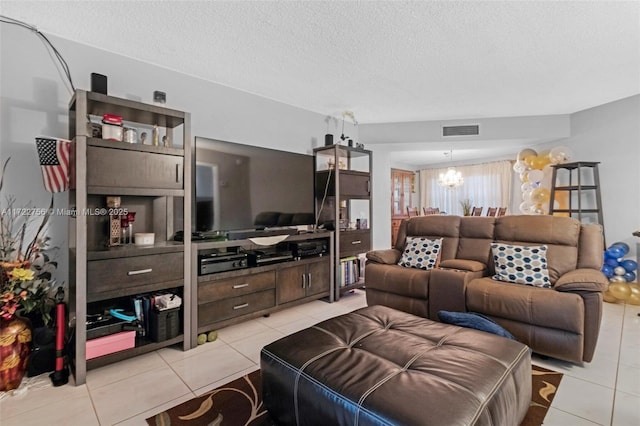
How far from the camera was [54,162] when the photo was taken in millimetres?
1952

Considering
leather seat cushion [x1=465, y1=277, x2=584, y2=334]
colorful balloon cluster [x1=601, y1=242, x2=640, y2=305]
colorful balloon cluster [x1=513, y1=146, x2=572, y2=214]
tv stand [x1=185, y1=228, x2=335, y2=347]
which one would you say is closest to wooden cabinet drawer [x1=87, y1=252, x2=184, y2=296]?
tv stand [x1=185, y1=228, x2=335, y2=347]

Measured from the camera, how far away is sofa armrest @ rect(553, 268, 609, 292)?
1.89 m

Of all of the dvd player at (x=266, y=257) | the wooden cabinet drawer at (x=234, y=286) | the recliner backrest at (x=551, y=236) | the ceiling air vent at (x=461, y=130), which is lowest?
the wooden cabinet drawer at (x=234, y=286)

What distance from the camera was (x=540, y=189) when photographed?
446 centimetres

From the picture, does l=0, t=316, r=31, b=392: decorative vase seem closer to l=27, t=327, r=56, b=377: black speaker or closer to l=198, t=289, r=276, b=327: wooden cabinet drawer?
l=27, t=327, r=56, b=377: black speaker

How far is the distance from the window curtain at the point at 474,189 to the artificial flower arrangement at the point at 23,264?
7.40 meters

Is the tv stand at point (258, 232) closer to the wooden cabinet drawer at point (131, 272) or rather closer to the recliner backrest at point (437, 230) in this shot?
the wooden cabinet drawer at point (131, 272)

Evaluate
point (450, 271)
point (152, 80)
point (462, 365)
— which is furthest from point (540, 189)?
point (152, 80)

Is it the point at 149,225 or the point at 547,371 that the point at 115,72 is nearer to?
the point at 149,225

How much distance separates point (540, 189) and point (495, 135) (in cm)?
102

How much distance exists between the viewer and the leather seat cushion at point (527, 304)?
191 centimetres

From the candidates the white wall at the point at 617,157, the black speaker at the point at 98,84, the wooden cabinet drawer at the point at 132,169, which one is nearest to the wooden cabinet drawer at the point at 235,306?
the wooden cabinet drawer at the point at 132,169

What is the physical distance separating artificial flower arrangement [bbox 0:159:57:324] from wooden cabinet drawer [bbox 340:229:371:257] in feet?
8.41

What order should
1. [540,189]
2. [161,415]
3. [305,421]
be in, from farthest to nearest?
[540,189] < [161,415] < [305,421]
